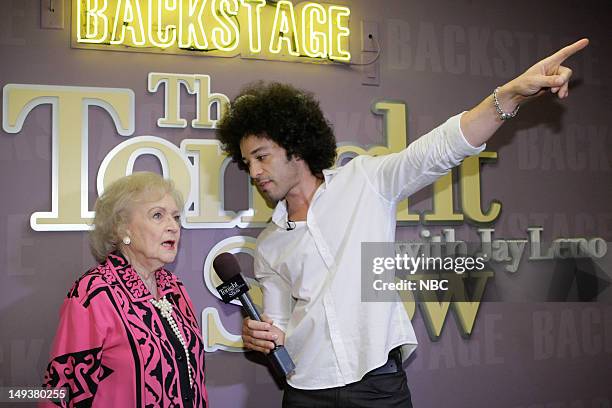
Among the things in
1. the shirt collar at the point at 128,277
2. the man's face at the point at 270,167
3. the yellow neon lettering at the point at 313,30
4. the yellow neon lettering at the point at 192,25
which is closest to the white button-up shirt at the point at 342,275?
the man's face at the point at 270,167

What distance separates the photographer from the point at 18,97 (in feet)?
8.23

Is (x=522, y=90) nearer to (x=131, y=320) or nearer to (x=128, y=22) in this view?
(x=131, y=320)

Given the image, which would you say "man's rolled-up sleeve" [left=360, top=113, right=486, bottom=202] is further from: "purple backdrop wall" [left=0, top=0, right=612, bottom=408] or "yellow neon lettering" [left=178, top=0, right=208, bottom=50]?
"yellow neon lettering" [left=178, top=0, right=208, bottom=50]

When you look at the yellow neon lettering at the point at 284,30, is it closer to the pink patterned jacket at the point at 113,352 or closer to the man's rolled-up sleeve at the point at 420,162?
the man's rolled-up sleeve at the point at 420,162

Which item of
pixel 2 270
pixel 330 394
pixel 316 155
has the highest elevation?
pixel 316 155

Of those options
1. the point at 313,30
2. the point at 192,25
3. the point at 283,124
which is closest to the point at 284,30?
the point at 313,30

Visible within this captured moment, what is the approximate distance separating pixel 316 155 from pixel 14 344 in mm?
1585

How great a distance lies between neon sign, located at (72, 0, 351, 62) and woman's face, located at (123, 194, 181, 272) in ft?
3.23

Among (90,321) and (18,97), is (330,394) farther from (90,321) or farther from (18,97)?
(18,97)

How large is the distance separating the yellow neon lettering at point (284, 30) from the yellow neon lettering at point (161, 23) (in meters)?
0.49

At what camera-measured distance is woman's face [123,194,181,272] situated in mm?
1995

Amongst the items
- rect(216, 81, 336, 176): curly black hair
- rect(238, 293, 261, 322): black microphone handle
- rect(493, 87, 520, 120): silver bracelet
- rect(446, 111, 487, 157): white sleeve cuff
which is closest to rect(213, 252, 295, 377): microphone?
rect(238, 293, 261, 322): black microphone handle

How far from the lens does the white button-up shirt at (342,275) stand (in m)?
2.03

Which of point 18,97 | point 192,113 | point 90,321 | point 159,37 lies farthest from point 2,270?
point 159,37
